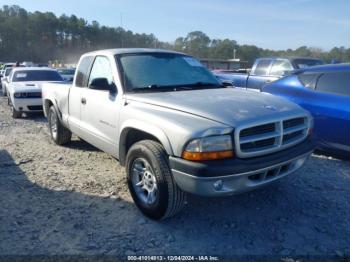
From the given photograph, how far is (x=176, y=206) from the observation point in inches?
134

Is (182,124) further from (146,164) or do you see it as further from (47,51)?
(47,51)

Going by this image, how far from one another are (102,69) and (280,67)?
289 inches

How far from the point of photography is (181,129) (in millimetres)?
3080

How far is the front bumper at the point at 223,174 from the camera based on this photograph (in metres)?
2.97

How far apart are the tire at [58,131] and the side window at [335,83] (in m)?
4.57

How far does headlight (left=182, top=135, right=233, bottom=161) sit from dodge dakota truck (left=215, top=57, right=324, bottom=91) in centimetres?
748

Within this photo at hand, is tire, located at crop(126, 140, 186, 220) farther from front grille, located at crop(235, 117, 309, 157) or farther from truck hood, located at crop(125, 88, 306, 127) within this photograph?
front grille, located at crop(235, 117, 309, 157)

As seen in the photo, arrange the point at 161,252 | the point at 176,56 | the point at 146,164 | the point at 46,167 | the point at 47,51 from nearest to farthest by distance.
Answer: the point at 161,252, the point at 146,164, the point at 176,56, the point at 46,167, the point at 47,51

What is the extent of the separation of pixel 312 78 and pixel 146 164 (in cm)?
377

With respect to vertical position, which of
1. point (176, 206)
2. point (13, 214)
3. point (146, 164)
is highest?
point (146, 164)

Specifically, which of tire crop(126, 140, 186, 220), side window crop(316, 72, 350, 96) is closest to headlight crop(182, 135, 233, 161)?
tire crop(126, 140, 186, 220)

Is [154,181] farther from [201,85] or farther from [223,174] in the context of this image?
[201,85]

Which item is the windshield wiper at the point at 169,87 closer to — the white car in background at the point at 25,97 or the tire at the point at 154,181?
the tire at the point at 154,181

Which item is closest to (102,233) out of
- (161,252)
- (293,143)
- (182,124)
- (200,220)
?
(161,252)
